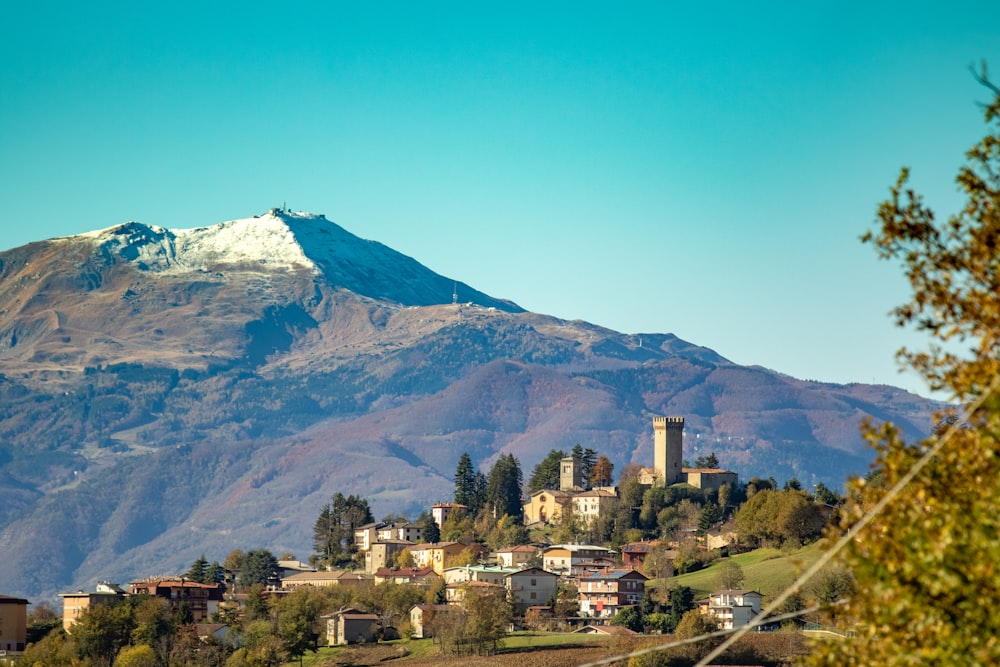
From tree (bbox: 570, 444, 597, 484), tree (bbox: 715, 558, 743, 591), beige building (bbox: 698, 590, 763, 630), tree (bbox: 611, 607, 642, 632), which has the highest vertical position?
tree (bbox: 570, 444, 597, 484)

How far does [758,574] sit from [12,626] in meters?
60.5

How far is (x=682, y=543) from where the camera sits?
486ft

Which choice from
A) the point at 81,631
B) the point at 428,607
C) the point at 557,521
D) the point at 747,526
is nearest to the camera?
the point at 81,631

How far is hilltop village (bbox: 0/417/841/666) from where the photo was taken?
121 m

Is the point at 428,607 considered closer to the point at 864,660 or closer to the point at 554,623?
the point at 554,623

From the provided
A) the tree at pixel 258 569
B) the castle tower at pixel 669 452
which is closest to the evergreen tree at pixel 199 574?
the tree at pixel 258 569

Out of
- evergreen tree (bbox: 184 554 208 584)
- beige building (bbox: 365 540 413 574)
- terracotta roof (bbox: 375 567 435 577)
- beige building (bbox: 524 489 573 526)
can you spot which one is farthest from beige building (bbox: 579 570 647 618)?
evergreen tree (bbox: 184 554 208 584)

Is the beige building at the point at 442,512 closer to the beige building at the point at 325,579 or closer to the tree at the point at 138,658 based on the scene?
the beige building at the point at 325,579

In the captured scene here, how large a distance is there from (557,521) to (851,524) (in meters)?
154

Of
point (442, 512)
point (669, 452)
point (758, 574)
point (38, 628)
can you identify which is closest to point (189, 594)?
point (38, 628)

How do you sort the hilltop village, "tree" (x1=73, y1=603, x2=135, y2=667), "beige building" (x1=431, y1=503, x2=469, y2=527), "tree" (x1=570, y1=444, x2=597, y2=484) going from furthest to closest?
"tree" (x1=570, y1=444, x2=597, y2=484) < "beige building" (x1=431, y1=503, x2=469, y2=527) < the hilltop village < "tree" (x1=73, y1=603, x2=135, y2=667)

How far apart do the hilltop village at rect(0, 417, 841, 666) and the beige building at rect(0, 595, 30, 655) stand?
0.18m

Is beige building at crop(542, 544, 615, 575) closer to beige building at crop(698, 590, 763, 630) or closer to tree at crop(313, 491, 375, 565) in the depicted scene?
beige building at crop(698, 590, 763, 630)

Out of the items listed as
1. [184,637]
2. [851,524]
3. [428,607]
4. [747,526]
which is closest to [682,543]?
[747,526]
